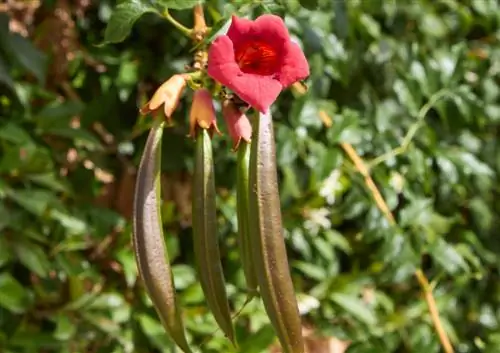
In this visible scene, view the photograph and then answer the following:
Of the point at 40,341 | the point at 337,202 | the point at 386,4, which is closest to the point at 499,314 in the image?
the point at 337,202

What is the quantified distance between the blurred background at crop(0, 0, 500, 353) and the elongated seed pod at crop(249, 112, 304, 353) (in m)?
0.41

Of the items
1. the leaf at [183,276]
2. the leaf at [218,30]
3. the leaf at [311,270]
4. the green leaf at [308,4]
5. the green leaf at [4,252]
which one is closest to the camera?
the leaf at [218,30]

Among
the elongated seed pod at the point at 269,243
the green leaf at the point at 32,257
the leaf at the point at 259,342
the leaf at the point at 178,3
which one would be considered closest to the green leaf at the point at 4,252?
the green leaf at the point at 32,257

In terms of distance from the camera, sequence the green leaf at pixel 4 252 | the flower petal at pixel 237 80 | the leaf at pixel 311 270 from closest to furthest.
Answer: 1. the flower petal at pixel 237 80
2. the green leaf at pixel 4 252
3. the leaf at pixel 311 270

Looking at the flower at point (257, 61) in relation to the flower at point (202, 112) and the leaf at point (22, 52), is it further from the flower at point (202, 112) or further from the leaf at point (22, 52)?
the leaf at point (22, 52)

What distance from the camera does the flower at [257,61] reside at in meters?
0.58

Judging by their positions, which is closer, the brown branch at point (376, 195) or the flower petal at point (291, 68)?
the flower petal at point (291, 68)

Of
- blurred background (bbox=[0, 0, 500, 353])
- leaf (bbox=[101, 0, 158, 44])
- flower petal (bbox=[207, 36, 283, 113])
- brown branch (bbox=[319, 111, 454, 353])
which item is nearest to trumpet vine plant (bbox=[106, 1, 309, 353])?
flower petal (bbox=[207, 36, 283, 113])

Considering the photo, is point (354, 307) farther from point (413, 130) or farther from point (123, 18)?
point (123, 18)

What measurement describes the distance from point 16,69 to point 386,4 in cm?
62

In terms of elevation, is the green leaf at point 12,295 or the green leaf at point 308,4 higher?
the green leaf at point 308,4

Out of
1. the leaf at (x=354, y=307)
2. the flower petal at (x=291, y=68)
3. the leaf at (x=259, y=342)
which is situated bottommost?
the leaf at (x=354, y=307)

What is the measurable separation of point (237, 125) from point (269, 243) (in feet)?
0.35

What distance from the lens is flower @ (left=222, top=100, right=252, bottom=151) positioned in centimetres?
64
